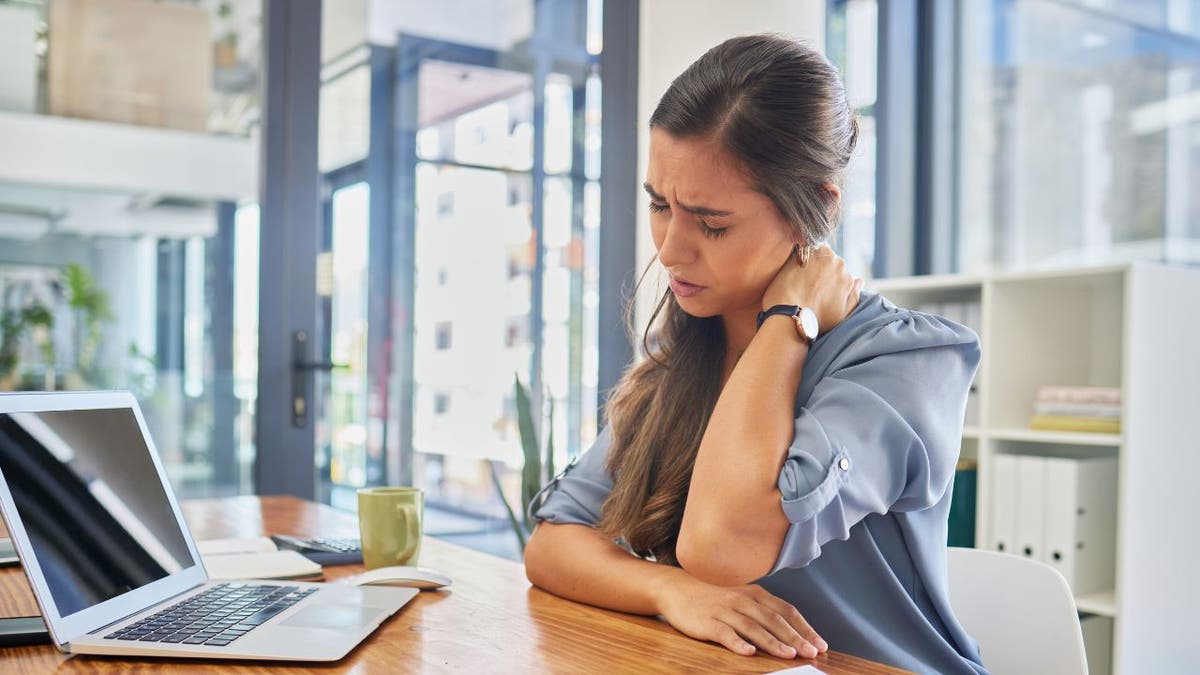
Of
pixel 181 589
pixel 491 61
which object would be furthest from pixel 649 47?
pixel 181 589

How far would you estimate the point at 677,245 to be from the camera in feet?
4.07

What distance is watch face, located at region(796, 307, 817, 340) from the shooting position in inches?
46.6

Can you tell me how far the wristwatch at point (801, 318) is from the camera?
3.88ft

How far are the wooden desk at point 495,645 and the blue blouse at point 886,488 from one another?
139mm

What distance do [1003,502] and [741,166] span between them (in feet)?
6.27

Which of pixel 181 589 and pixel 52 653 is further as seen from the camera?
pixel 181 589

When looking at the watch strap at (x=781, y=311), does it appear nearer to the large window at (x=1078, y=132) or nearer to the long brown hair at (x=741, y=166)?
the long brown hair at (x=741, y=166)

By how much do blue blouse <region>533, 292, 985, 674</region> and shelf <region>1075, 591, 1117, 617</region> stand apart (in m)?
1.50

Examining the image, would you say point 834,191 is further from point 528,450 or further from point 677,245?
point 528,450

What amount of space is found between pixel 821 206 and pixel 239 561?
85 centimetres

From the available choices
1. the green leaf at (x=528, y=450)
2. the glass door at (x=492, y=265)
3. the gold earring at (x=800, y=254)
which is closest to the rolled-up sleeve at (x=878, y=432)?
the gold earring at (x=800, y=254)

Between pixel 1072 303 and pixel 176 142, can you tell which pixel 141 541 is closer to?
pixel 176 142

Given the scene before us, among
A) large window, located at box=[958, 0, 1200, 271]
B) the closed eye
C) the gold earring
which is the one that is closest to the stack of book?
large window, located at box=[958, 0, 1200, 271]

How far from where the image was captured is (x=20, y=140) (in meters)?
2.66
